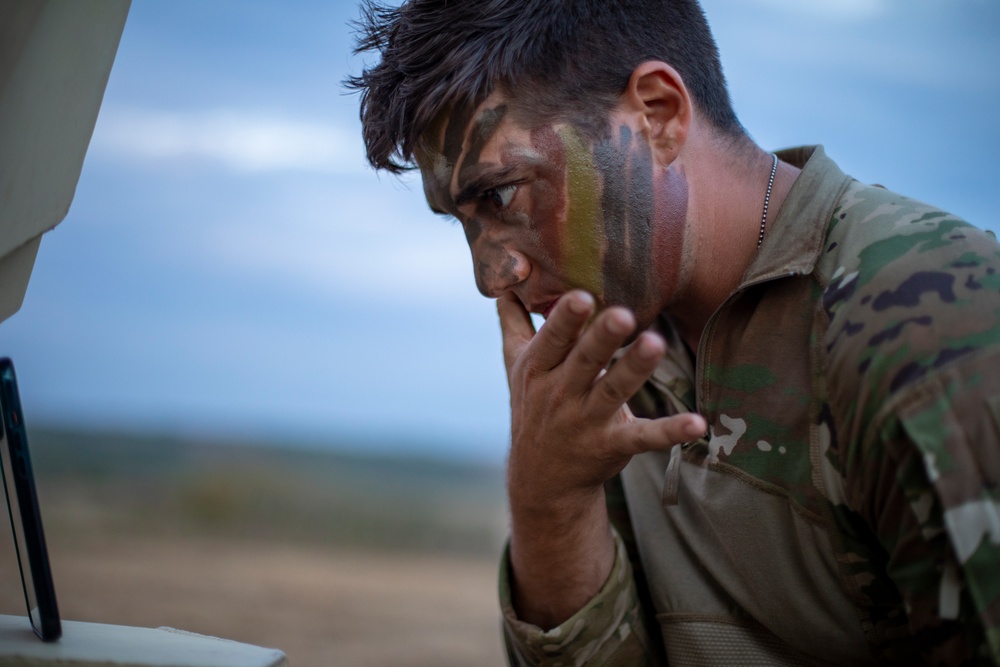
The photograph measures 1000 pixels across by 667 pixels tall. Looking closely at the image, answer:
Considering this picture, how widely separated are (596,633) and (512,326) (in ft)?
2.76

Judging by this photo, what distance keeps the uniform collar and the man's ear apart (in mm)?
324

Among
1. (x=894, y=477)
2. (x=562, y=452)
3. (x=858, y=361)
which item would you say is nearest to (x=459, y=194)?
(x=562, y=452)

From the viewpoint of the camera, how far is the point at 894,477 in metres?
1.58

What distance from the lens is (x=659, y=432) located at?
→ 1561mm

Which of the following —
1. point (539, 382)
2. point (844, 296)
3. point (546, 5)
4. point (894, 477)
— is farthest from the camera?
point (546, 5)

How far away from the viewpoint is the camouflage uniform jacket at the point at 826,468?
1484mm

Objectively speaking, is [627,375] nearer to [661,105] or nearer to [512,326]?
[512,326]

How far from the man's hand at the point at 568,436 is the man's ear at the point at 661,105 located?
1.74ft

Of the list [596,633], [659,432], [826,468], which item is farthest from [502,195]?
[596,633]

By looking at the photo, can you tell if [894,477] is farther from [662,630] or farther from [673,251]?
[662,630]

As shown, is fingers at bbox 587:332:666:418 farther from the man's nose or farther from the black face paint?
the black face paint

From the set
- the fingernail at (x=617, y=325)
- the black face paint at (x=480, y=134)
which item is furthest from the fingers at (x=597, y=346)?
the black face paint at (x=480, y=134)

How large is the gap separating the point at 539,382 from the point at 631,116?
2.59 feet

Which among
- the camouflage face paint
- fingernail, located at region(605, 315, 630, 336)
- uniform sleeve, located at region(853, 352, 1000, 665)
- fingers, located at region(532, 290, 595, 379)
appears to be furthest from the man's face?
uniform sleeve, located at region(853, 352, 1000, 665)
